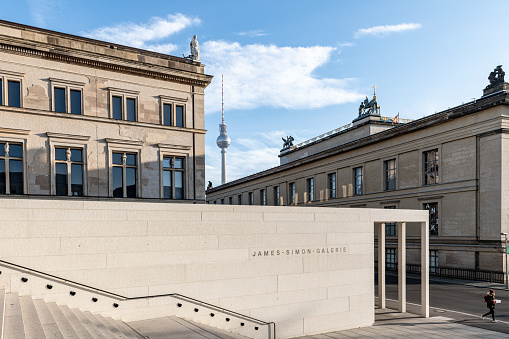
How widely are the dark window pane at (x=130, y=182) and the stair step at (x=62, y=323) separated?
1580cm

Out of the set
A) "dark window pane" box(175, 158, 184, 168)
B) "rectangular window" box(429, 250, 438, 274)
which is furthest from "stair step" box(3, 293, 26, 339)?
Result: "rectangular window" box(429, 250, 438, 274)

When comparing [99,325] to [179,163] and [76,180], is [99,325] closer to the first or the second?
[76,180]

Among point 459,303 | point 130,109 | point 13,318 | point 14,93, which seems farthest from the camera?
point 130,109

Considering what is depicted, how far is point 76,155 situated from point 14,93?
17.1 feet

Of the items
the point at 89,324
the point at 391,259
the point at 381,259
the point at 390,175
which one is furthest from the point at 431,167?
the point at 89,324

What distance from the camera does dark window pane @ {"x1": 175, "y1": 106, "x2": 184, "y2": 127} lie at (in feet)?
98.1

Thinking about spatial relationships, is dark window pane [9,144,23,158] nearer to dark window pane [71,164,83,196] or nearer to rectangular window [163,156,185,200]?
dark window pane [71,164,83,196]

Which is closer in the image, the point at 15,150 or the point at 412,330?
the point at 412,330

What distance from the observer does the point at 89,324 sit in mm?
11383

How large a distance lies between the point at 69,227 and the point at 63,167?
45.2 feet

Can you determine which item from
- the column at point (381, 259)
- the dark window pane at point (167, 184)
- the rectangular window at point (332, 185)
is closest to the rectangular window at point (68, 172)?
the dark window pane at point (167, 184)

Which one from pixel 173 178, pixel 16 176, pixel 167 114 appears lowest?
pixel 173 178

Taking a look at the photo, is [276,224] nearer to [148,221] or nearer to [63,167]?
[148,221]

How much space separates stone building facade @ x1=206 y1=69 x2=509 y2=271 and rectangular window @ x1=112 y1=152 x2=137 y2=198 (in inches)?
1194
